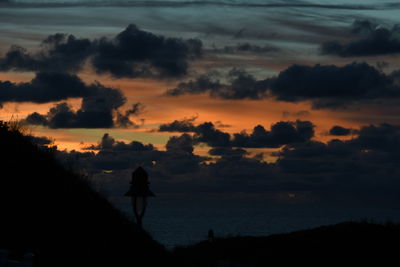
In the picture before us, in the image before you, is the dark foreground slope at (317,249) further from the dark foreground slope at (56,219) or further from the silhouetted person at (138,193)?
the dark foreground slope at (56,219)

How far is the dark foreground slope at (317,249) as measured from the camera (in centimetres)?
3200

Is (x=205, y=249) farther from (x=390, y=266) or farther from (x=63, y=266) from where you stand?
(x=63, y=266)

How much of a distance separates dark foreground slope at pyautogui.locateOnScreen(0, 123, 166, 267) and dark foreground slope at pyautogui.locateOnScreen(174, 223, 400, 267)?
23.9ft

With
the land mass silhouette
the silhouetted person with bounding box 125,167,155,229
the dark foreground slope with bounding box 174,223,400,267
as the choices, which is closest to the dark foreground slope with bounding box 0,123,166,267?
the land mass silhouette

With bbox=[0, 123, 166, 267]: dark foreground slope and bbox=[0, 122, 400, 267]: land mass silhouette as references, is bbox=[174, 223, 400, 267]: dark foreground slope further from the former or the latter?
bbox=[0, 123, 166, 267]: dark foreground slope

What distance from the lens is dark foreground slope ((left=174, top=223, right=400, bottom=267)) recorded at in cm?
3200

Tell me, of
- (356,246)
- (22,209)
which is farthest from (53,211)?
(356,246)

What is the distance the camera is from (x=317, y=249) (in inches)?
1348

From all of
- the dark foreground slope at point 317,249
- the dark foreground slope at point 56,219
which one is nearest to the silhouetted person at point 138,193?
the dark foreground slope at point 56,219

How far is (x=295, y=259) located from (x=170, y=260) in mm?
10761

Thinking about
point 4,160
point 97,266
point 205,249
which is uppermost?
point 4,160

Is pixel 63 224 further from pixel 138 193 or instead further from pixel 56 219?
pixel 138 193

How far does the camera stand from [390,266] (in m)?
30.5

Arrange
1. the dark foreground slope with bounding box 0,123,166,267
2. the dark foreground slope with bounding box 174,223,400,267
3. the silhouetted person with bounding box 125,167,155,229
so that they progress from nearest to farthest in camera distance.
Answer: the dark foreground slope with bounding box 0,123,166,267, the silhouetted person with bounding box 125,167,155,229, the dark foreground slope with bounding box 174,223,400,267
